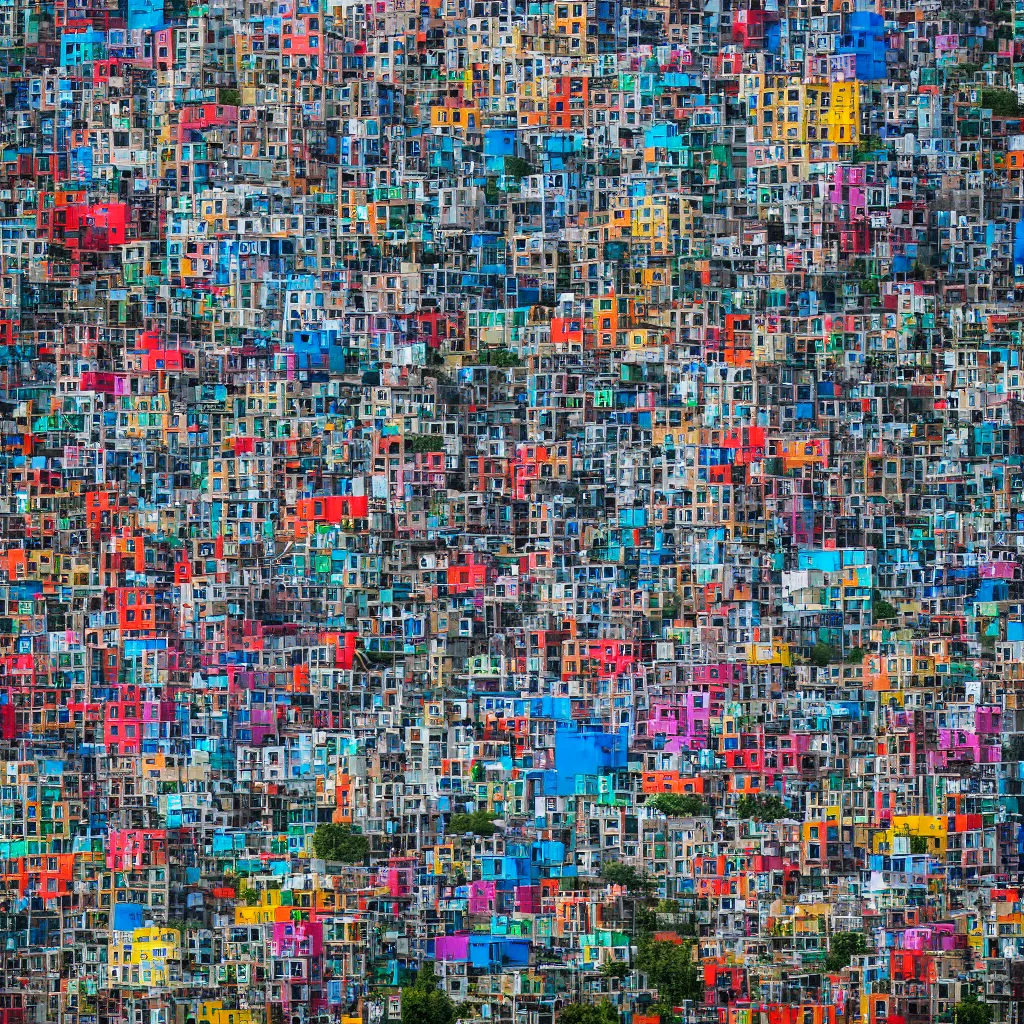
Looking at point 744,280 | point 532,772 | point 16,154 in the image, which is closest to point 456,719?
point 532,772

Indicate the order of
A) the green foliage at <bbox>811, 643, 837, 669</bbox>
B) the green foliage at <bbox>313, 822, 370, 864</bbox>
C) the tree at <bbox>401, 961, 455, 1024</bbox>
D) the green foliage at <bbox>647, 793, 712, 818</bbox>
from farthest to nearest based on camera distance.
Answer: the green foliage at <bbox>811, 643, 837, 669</bbox>, the green foliage at <bbox>647, 793, 712, 818</bbox>, the green foliage at <bbox>313, 822, 370, 864</bbox>, the tree at <bbox>401, 961, 455, 1024</bbox>

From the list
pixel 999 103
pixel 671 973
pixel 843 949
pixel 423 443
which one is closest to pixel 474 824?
pixel 671 973

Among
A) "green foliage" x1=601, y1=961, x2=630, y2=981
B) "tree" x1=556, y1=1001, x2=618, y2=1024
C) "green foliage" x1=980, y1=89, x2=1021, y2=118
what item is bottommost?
"tree" x1=556, y1=1001, x2=618, y2=1024

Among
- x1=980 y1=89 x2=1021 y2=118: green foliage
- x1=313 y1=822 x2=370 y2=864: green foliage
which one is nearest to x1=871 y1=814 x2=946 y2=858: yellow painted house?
x1=313 y1=822 x2=370 y2=864: green foliage

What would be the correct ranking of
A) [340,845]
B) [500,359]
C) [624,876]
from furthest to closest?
1. [500,359]
2. [340,845]
3. [624,876]

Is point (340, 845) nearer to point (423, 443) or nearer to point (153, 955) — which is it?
point (153, 955)

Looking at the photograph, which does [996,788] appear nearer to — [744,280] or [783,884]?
[783,884]

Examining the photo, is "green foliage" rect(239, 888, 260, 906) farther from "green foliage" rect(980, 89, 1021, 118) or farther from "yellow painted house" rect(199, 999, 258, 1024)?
"green foliage" rect(980, 89, 1021, 118)
